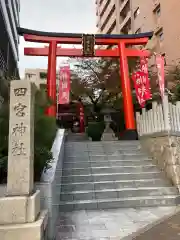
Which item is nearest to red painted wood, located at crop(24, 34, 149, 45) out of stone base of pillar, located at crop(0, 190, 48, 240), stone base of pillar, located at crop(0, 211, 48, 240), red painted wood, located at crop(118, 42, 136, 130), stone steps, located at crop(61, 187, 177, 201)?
red painted wood, located at crop(118, 42, 136, 130)

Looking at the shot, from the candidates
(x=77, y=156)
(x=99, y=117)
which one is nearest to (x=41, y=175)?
(x=77, y=156)

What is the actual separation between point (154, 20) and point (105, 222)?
2420 centimetres

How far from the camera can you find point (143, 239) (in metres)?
4.16

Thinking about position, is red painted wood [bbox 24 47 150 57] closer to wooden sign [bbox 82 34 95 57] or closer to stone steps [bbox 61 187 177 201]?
wooden sign [bbox 82 34 95 57]

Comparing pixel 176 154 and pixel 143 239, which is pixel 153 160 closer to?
pixel 176 154

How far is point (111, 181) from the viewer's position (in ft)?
24.5

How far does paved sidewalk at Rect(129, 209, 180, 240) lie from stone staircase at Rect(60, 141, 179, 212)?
1.62 m

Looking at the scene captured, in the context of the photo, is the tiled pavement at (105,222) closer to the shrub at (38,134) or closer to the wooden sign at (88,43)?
the shrub at (38,134)

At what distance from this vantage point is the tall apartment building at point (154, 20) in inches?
861

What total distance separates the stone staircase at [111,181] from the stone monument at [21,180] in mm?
2970

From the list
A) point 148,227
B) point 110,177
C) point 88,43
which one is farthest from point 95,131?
point 148,227

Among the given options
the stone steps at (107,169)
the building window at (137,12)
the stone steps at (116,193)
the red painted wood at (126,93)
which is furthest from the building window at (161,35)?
the stone steps at (116,193)

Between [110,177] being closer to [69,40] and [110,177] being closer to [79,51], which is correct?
[79,51]

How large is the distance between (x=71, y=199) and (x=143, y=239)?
2873mm
